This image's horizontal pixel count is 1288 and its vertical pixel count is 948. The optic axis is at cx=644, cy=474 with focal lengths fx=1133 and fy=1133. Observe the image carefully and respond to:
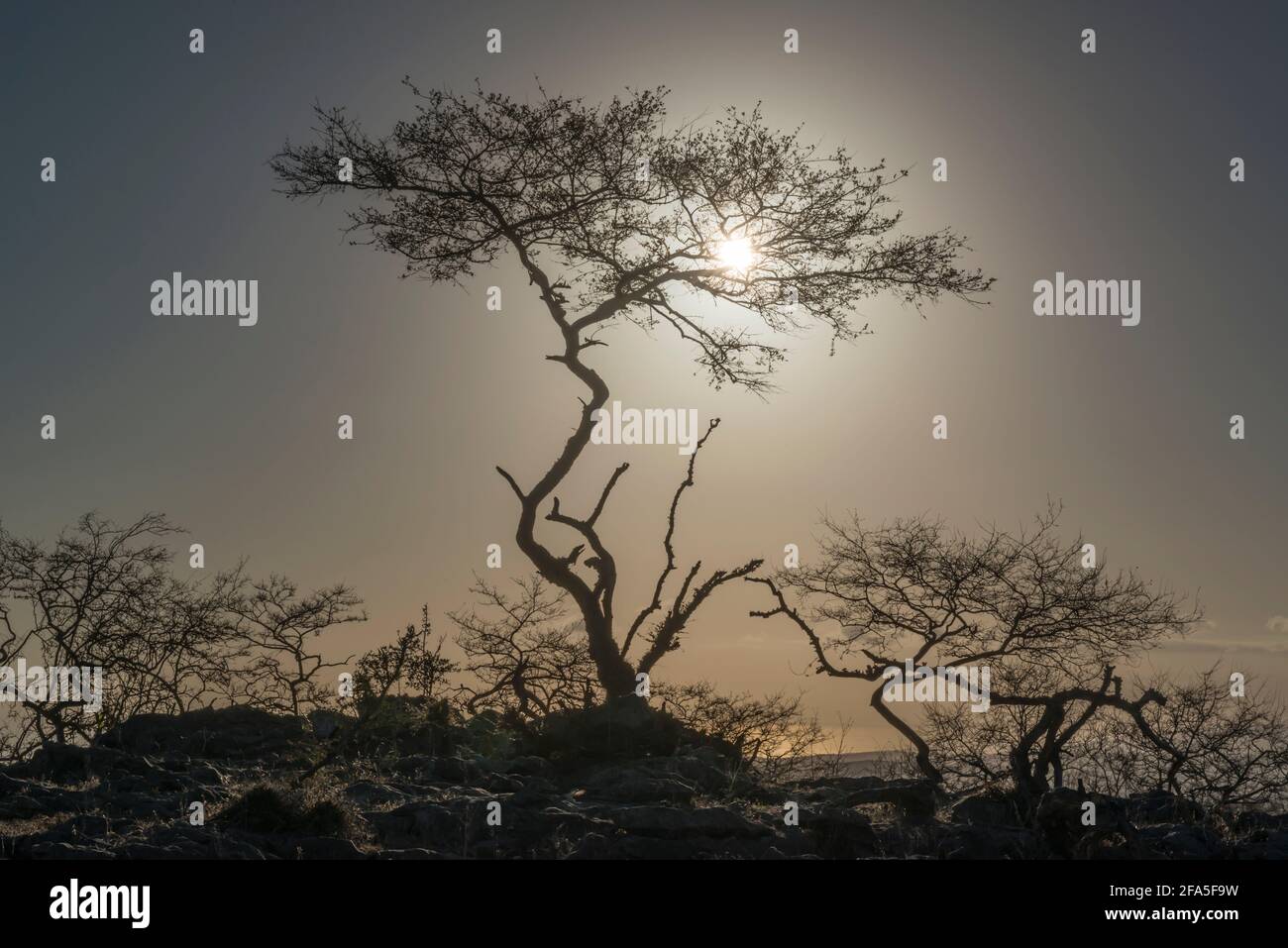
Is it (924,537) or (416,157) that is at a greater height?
(416,157)

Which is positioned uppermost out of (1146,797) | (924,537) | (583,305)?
(583,305)

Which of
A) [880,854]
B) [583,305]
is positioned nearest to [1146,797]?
[880,854]

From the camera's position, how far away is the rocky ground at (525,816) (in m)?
7.97

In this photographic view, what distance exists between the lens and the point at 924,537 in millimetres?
16984

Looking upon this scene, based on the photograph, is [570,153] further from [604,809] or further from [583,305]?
[604,809]

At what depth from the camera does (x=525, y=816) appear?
917 centimetres

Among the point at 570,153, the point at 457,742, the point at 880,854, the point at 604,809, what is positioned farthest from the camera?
the point at 570,153

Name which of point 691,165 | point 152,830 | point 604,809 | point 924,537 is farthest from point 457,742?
point 691,165

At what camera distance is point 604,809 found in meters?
9.31

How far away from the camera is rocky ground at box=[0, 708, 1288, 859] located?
7969 mm
